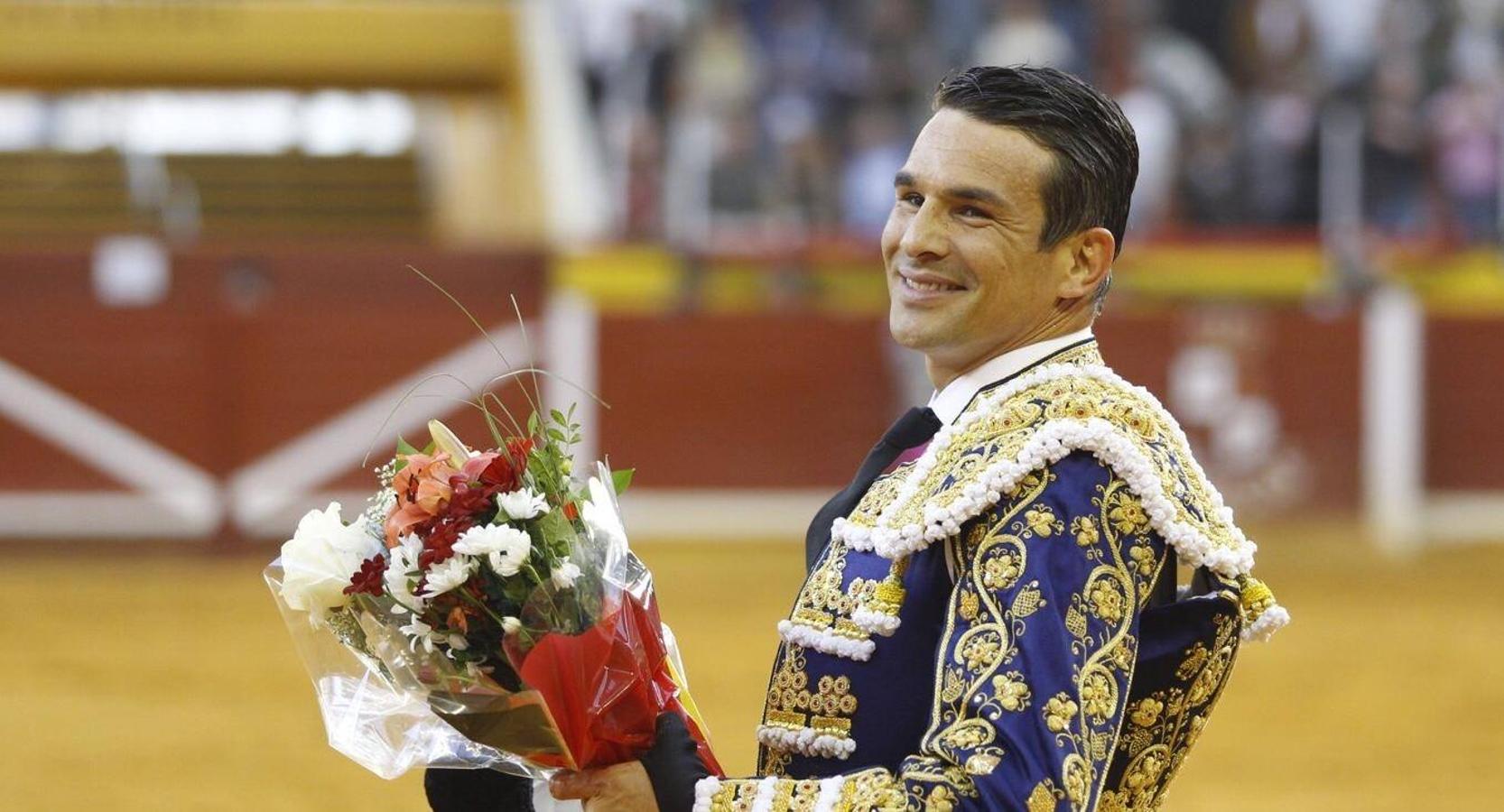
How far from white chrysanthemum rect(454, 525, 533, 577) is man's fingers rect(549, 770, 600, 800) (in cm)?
18

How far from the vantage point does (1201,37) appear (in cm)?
1208

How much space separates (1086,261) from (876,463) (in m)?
0.26

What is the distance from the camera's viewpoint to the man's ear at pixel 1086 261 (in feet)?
5.33

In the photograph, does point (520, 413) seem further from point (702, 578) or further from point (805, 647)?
point (805, 647)

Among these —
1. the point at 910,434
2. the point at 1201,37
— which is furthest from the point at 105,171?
the point at 910,434

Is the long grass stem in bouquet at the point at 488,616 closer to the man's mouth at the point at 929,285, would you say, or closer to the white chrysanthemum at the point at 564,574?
the white chrysanthemum at the point at 564,574

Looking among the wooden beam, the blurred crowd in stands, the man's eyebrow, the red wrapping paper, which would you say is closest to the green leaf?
the red wrapping paper

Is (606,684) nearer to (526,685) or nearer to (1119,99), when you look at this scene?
(526,685)

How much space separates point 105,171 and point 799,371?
17.3 feet

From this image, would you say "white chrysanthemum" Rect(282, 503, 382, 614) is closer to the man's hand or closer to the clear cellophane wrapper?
the clear cellophane wrapper

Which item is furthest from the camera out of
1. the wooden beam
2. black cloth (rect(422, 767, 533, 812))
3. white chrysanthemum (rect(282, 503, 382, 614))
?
the wooden beam

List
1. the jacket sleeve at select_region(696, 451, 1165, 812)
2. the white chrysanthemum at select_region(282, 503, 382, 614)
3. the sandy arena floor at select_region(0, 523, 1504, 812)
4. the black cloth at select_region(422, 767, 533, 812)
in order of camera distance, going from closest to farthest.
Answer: the jacket sleeve at select_region(696, 451, 1165, 812), the white chrysanthemum at select_region(282, 503, 382, 614), the black cloth at select_region(422, 767, 533, 812), the sandy arena floor at select_region(0, 523, 1504, 812)

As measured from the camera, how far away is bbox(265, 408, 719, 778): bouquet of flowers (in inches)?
61.6

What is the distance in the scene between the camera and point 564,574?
62.2 inches
